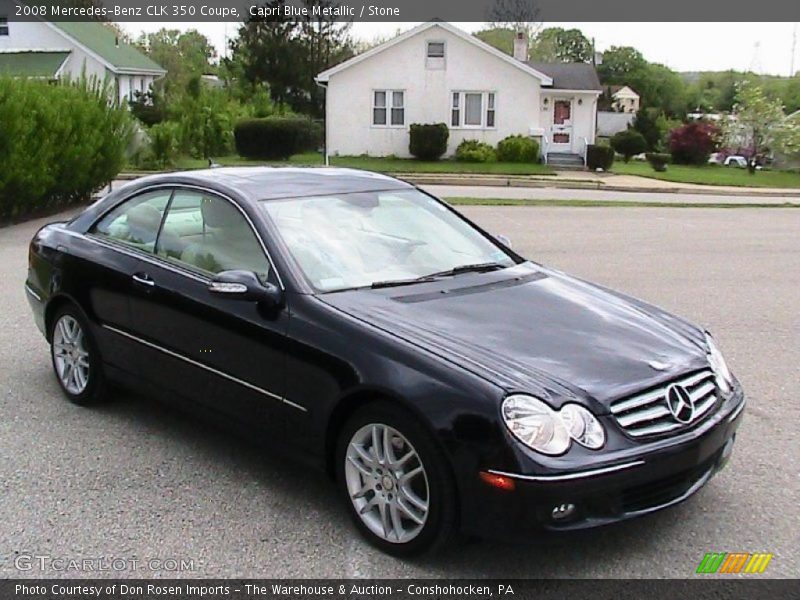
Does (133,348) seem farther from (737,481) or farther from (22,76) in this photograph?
(22,76)

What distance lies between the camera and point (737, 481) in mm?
4578

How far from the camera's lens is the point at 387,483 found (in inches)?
147

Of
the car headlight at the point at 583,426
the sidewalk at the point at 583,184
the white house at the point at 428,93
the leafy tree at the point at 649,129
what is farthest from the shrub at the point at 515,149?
the car headlight at the point at 583,426

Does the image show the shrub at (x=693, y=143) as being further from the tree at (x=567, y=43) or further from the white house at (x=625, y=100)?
the tree at (x=567, y=43)

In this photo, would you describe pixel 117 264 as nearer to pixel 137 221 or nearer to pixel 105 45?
pixel 137 221

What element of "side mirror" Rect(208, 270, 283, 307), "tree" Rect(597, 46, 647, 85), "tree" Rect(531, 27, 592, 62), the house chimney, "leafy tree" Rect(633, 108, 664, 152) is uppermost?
"tree" Rect(531, 27, 592, 62)

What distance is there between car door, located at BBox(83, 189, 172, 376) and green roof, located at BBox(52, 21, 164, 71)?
41148 millimetres

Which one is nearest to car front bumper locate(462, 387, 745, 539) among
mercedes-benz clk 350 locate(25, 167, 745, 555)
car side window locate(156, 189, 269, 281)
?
mercedes-benz clk 350 locate(25, 167, 745, 555)

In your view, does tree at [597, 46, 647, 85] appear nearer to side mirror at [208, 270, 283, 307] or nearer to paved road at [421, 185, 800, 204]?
paved road at [421, 185, 800, 204]

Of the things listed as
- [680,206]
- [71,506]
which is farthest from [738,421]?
[680,206]

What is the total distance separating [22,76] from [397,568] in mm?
14908

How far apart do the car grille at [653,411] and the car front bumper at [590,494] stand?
0.23 ft

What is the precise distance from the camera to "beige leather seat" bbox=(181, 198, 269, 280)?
4539mm

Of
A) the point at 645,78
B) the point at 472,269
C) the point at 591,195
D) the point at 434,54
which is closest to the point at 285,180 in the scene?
the point at 472,269
